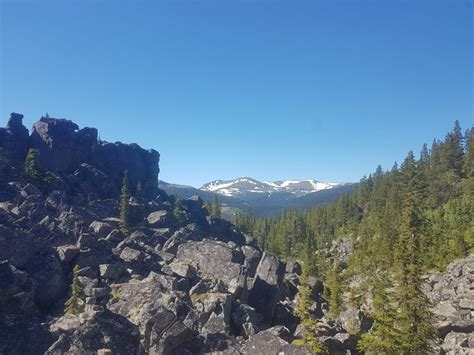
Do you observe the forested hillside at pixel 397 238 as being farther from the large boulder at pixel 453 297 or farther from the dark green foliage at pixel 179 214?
the dark green foliage at pixel 179 214

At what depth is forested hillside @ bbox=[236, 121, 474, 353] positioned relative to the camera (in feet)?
106

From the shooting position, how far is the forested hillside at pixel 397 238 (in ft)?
106

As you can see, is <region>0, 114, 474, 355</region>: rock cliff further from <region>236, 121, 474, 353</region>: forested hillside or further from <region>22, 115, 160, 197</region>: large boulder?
<region>236, 121, 474, 353</region>: forested hillside

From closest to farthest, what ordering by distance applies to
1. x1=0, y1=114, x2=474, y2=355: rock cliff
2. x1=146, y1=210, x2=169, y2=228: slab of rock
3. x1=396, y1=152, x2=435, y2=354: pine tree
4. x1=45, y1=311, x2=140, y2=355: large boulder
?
x1=45, y1=311, x2=140, y2=355: large boulder
x1=396, y1=152, x2=435, y2=354: pine tree
x1=0, y1=114, x2=474, y2=355: rock cliff
x1=146, y1=210, x2=169, y2=228: slab of rock

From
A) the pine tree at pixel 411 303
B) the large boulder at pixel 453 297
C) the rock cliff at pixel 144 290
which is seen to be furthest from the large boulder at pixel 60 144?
the large boulder at pixel 453 297

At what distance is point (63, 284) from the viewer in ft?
157

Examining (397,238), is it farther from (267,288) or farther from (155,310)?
(155,310)

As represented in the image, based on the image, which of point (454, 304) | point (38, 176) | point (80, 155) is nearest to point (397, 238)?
point (454, 304)

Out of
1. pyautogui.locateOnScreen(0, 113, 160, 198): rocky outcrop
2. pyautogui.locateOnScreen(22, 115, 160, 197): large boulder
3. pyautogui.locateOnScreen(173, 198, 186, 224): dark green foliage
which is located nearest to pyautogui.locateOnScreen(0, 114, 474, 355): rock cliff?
pyautogui.locateOnScreen(0, 113, 160, 198): rocky outcrop

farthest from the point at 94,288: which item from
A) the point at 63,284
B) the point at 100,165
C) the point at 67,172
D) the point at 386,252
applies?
the point at 100,165

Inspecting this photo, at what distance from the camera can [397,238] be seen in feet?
266

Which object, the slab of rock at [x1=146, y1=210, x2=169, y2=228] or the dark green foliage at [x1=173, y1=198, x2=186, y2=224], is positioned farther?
the dark green foliage at [x1=173, y1=198, x2=186, y2=224]

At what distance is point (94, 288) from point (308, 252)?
68.7 metres

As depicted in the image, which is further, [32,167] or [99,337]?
[32,167]
